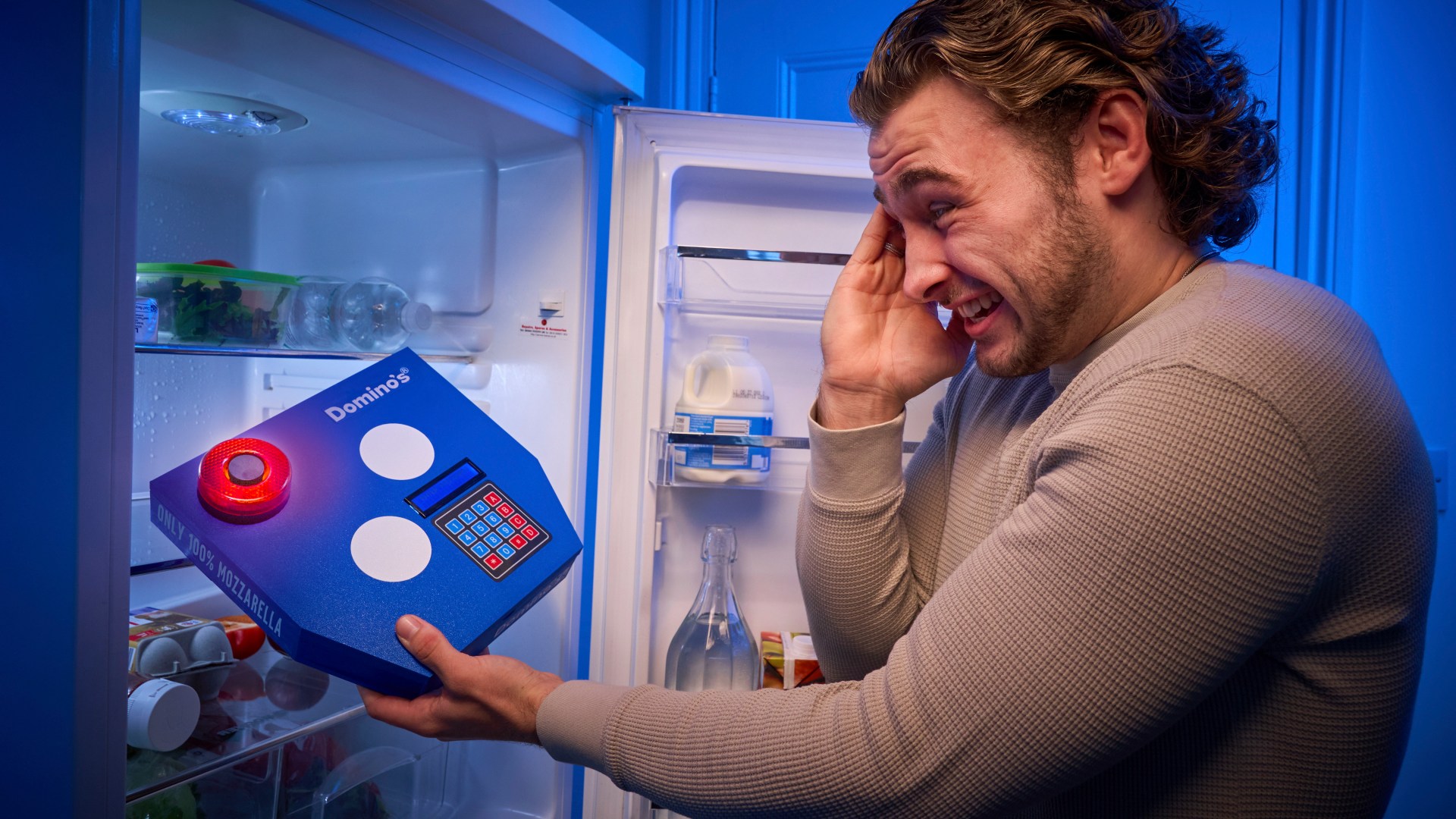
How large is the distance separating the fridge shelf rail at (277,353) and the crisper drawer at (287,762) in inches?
16.1

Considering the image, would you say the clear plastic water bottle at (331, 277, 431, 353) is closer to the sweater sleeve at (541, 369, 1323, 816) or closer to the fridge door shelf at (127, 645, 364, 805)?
the fridge door shelf at (127, 645, 364, 805)

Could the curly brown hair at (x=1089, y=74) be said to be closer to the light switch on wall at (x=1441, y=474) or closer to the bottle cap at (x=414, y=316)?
the bottle cap at (x=414, y=316)

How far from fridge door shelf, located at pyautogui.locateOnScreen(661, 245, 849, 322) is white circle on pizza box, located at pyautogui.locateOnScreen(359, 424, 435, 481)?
1.42ft

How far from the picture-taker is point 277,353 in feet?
3.82

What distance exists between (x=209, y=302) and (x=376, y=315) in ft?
0.83

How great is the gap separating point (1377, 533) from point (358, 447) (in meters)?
0.85

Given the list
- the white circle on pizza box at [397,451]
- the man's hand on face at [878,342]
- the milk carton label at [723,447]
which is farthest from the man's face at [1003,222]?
the white circle on pizza box at [397,451]

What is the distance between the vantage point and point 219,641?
3.64 feet

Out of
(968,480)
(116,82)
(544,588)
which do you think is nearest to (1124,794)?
(968,480)

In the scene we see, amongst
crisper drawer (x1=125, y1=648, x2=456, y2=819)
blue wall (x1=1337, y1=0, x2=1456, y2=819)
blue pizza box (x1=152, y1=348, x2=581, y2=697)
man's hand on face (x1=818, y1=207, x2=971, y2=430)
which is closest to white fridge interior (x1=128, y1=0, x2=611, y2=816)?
crisper drawer (x1=125, y1=648, x2=456, y2=819)

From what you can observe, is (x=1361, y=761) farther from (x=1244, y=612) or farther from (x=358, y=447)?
(x=358, y=447)

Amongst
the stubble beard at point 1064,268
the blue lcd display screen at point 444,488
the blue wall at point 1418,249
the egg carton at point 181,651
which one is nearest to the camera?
the stubble beard at point 1064,268

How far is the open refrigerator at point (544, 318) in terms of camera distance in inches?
47.9

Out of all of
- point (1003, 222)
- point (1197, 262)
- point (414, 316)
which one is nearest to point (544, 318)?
point (414, 316)
